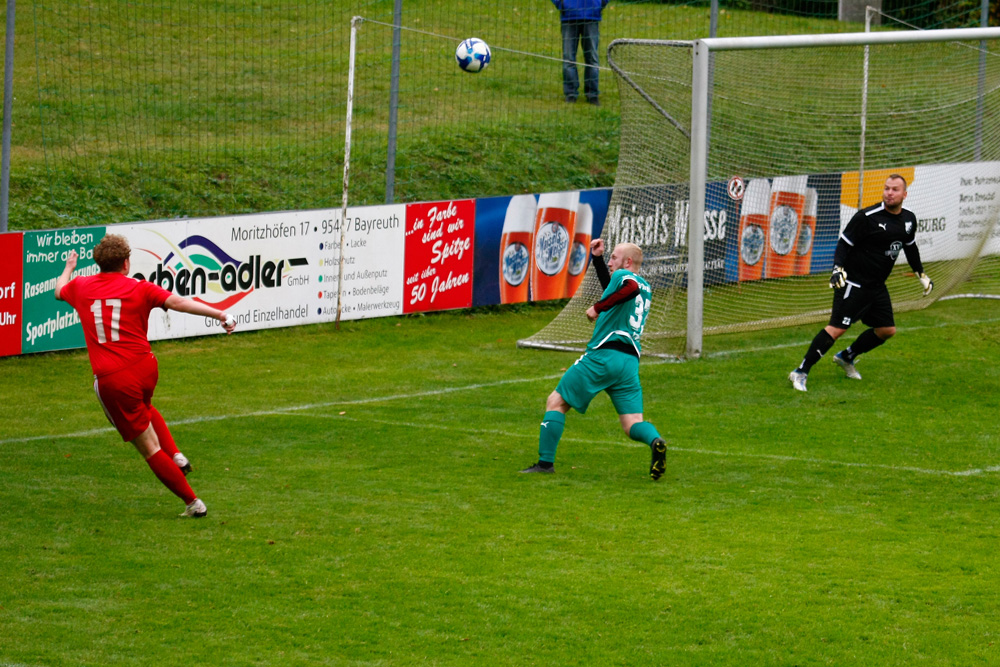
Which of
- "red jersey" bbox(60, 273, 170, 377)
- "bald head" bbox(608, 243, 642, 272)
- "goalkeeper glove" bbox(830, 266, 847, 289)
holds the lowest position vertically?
"red jersey" bbox(60, 273, 170, 377)

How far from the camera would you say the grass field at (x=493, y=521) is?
6.50 metres

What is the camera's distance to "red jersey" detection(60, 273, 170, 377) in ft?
26.5

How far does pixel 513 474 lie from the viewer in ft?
31.6

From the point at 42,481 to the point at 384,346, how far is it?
19.0 feet

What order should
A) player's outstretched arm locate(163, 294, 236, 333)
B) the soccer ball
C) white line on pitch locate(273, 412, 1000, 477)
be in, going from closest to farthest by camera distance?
player's outstretched arm locate(163, 294, 236, 333)
white line on pitch locate(273, 412, 1000, 477)
the soccer ball

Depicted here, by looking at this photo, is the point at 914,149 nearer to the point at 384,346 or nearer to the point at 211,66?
the point at 384,346

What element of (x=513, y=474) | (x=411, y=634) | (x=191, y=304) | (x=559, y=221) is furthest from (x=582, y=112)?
(x=411, y=634)

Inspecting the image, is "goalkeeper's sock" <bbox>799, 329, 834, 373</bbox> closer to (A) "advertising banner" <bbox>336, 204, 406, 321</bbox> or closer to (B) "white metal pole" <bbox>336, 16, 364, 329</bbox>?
(A) "advertising banner" <bbox>336, 204, 406, 321</bbox>

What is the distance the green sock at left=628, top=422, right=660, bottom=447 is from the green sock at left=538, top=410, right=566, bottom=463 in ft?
1.68

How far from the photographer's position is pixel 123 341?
8.11 m

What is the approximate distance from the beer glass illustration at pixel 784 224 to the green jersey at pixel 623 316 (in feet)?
24.2

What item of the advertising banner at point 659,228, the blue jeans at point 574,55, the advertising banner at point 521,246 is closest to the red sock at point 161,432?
the advertising banner at point 659,228

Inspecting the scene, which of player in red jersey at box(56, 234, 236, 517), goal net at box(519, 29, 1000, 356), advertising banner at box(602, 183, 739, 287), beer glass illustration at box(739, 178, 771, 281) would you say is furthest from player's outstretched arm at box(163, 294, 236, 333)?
beer glass illustration at box(739, 178, 771, 281)

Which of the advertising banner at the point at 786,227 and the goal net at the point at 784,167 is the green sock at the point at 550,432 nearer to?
the goal net at the point at 784,167
